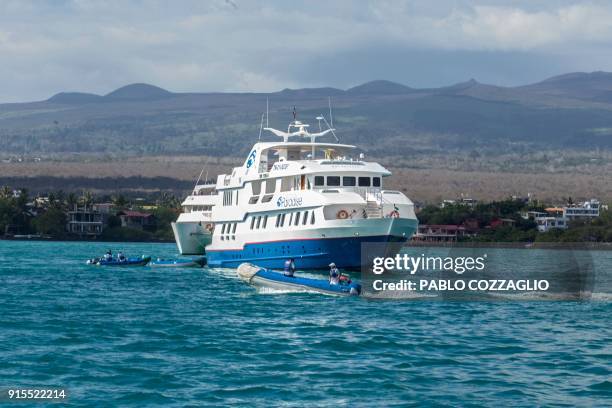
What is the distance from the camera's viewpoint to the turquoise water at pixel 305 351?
2625 cm

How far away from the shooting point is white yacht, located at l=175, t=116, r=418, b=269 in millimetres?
60125

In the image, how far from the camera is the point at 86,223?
182000 millimetres

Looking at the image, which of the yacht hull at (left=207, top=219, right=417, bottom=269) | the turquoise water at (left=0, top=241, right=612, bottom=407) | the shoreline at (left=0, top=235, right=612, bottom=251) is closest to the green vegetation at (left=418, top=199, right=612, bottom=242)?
the shoreline at (left=0, top=235, right=612, bottom=251)

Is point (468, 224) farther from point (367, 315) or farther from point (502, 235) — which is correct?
point (367, 315)

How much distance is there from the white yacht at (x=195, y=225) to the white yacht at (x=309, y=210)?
10.0m

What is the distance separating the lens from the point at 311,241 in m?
61.0

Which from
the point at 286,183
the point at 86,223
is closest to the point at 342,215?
the point at 286,183

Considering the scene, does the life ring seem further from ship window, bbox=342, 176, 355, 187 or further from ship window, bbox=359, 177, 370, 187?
ship window, bbox=359, 177, 370, 187

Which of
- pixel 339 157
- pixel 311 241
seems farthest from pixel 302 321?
pixel 339 157

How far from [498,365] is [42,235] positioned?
516 ft

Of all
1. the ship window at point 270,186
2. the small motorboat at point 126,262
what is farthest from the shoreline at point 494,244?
the ship window at point 270,186

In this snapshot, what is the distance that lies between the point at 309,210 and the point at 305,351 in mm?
29418

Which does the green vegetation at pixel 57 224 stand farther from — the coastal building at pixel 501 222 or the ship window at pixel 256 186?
the ship window at pixel 256 186

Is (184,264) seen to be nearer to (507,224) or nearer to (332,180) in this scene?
(332,180)
